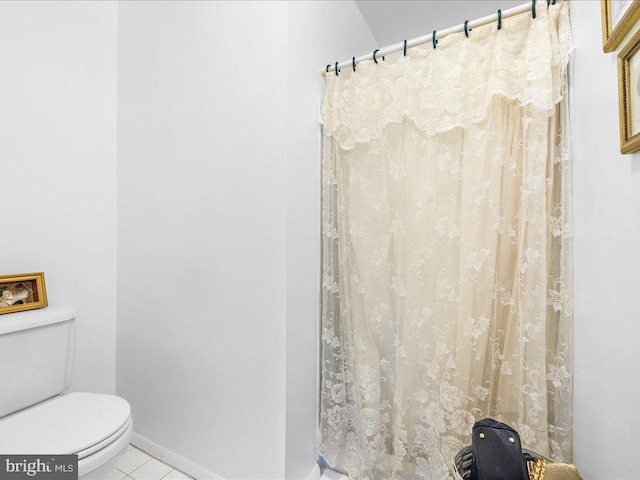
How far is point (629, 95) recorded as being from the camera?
77 centimetres

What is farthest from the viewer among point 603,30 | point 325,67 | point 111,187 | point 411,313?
point 111,187

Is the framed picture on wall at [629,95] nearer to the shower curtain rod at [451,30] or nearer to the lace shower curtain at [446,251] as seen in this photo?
the lace shower curtain at [446,251]

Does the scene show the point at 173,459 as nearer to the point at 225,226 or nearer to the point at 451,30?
the point at 225,226

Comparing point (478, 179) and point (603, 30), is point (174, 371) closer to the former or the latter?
point (478, 179)

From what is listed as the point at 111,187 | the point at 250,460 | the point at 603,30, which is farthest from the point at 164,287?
the point at 603,30

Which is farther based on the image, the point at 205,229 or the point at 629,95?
the point at 205,229

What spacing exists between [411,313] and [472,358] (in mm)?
263

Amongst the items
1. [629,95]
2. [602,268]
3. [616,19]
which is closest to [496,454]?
[602,268]

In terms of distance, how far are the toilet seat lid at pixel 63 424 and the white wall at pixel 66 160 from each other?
0.44 m

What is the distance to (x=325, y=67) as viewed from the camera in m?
1.47

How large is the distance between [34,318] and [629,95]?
213 centimetres

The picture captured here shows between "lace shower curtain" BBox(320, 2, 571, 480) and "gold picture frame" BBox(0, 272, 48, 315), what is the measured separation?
1.30 m

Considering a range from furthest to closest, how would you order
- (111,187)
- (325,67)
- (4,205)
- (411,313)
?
(111,187) → (325,67) → (4,205) → (411,313)

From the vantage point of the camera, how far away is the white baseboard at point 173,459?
4.63 ft
